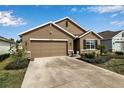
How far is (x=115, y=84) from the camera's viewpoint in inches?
398

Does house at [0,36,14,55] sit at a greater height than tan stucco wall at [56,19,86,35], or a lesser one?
lesser

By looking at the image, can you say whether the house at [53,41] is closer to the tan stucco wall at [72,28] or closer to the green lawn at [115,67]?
the tan stucco wall at [72,28]

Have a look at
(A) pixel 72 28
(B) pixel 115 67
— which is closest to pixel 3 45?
(A) pixel 72 28

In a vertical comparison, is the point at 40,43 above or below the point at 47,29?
below

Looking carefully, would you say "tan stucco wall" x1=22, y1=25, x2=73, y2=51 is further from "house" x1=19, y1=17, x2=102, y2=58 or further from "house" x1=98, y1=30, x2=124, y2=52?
"house" x1=98, y1=30, x2=124, y2=52

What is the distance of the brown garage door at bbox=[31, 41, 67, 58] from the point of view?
25.8 metres

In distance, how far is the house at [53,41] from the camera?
1007 inches

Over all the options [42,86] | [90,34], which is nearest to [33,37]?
[90,34]

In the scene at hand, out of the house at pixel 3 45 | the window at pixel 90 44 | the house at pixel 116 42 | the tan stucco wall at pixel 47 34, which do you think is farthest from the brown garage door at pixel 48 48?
the house at pixel 116 42

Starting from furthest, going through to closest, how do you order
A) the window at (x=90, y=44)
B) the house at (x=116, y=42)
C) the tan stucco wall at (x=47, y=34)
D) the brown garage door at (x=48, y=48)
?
1. the house at (x=116, y=42)
2. the window at (x=90, y=44)
3. the brown garage door at (x=48, y=48)
4. the tan stucco wall at (x=47, y=34)

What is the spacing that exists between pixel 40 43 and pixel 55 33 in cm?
261

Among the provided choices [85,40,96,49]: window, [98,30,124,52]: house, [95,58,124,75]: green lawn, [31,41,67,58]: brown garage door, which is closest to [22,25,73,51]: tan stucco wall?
[31,41,67,58]: brown garage door
